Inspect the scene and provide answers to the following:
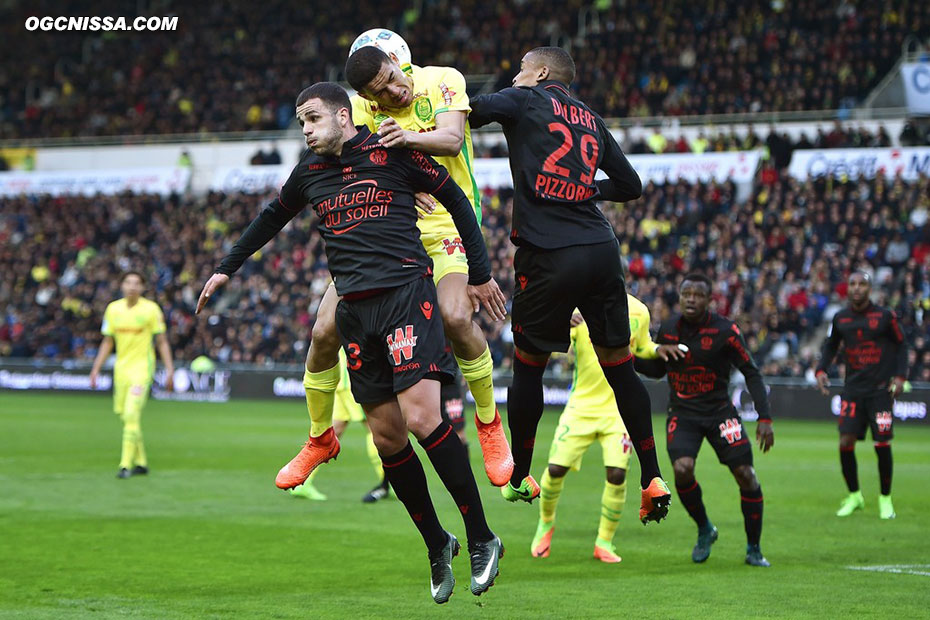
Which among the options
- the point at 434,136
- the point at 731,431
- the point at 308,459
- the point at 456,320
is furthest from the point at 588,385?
the point at 434,136

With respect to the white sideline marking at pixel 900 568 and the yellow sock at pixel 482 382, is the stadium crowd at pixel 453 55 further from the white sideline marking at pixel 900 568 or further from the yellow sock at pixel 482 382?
the yellow sock at pixel 482 382

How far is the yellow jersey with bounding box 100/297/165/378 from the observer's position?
17.1 metres

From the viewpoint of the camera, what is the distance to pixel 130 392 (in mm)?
16875

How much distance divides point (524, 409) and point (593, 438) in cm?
412

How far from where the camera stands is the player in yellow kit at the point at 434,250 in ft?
21.7

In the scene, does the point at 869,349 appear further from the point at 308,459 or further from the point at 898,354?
the point at 308,459

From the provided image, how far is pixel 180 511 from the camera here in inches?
530

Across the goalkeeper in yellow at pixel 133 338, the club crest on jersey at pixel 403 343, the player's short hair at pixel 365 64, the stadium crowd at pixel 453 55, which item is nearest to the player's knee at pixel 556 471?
the club crest on jersey at pixel 403 343

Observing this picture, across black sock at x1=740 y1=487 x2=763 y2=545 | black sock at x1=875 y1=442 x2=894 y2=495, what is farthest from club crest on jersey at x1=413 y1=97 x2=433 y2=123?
black sock at x1=875 y1=442 x2=894 y2=495

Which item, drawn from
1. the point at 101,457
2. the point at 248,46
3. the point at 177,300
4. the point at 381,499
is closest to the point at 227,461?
the point at 101,457

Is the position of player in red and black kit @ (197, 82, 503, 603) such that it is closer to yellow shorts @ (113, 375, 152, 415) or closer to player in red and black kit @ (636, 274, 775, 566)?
player in red and black kit @ (636, 274, 775, 566)

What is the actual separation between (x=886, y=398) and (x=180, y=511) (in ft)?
25.8

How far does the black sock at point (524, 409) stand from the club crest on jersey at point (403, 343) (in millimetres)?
867

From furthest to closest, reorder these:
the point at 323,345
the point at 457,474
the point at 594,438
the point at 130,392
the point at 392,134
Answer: the point at 130,392, the point at 594,438, the point at 323,345, the point at 457,474, the point at 392,134
